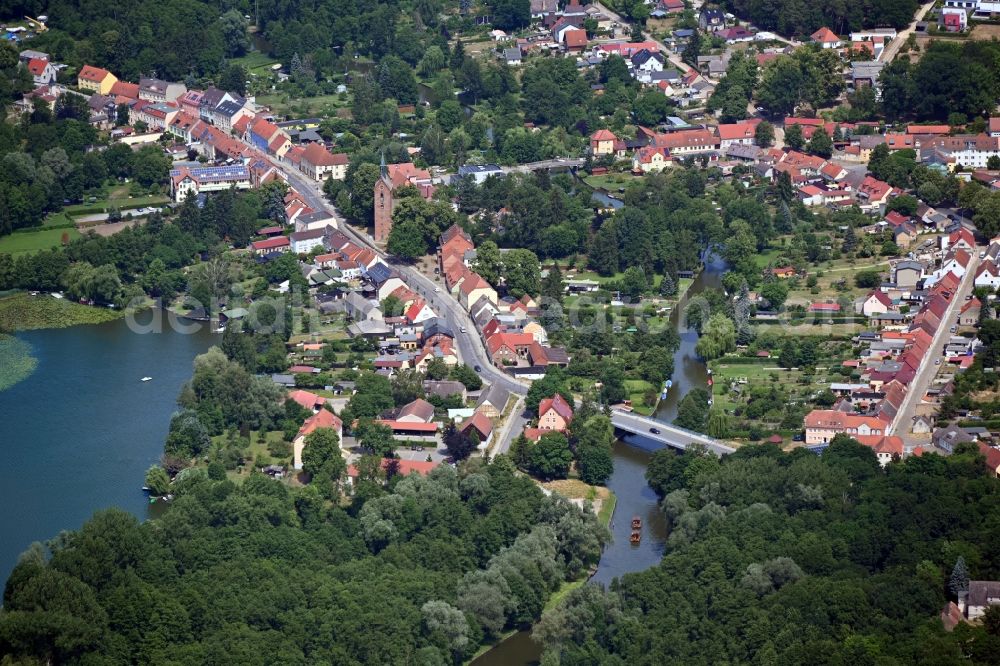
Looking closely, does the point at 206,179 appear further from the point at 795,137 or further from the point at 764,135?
the point at 795,137

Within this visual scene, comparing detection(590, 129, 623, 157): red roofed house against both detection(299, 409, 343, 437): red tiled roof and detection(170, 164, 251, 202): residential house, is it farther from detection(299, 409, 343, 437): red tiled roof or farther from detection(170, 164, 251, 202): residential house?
detection(299, 409, 343, 437): red tiled roof

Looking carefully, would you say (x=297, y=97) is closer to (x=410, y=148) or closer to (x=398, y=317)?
(x=410, y=148)

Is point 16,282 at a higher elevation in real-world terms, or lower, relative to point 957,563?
lower

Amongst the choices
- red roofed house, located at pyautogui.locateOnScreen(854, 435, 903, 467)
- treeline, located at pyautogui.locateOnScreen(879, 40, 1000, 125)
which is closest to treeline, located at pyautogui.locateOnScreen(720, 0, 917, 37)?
treeline, located at pyautogui.locateOnScreen(879, 40, 1000, 125)

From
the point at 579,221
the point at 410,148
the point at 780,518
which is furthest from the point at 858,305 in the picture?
the point at 410,148

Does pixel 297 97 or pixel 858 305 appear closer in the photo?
pixel 858 305

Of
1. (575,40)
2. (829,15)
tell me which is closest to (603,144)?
(575,40)
